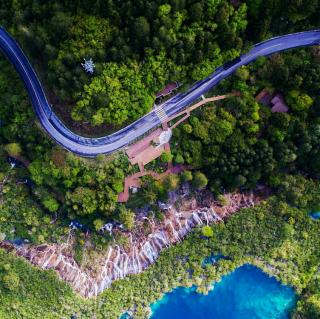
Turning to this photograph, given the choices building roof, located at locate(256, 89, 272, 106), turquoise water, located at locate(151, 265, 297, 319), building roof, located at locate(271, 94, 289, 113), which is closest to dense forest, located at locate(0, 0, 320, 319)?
building roof, located at locate(256, 89, 272, 106)

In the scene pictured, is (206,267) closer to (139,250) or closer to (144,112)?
(139,250)

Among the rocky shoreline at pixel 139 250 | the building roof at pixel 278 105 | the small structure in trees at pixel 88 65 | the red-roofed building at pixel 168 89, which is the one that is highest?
the building roof at pixel 278 105

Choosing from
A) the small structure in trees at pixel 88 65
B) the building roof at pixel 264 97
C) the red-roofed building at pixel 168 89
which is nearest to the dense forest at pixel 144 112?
the small structure in trees at pixel 88 65

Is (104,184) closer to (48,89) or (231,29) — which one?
(48,89)

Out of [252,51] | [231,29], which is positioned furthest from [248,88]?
[231,29]

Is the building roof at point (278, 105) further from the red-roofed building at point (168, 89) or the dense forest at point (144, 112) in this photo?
the red-roofed building at point (168, 89)

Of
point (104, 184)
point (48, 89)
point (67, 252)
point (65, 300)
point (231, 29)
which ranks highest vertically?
point (231, 29)

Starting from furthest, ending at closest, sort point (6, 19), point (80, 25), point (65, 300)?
1. point (65, 300)
2. point (6, 19)
3. point (80, 25)
